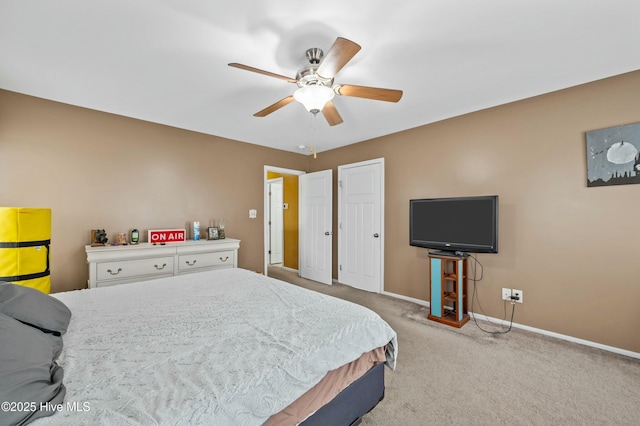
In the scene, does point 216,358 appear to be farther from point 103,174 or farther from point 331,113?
point 103,174

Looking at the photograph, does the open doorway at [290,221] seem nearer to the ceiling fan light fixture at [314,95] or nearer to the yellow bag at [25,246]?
the ceiling fan light fixture at [314,95]

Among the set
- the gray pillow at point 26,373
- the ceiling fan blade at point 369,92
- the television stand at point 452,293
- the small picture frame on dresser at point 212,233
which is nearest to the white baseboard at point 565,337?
the television stand at point 452,293

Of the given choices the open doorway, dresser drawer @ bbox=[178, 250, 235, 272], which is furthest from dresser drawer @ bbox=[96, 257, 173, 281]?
the open doorway

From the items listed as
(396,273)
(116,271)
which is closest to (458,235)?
(396,273)

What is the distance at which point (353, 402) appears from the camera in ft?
4.63

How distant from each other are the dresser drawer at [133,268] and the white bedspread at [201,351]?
3.09ft

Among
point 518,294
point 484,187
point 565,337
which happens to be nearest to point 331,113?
point 484,187

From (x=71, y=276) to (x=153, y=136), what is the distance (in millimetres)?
1846

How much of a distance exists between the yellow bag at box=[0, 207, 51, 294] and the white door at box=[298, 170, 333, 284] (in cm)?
347

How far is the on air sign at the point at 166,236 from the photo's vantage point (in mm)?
3262

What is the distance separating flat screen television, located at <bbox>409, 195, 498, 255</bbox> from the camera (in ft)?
9.29

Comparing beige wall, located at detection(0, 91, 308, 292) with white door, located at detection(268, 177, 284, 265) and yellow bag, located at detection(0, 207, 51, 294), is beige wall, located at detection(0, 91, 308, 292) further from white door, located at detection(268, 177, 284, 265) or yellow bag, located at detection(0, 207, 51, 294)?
white door, located at detection(268, 177, 284, 265)

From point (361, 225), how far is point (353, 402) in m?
3.04

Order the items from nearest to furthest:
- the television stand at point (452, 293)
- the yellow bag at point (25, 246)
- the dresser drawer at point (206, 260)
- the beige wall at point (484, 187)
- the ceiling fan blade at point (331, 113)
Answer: the yellow bag at point (25, 246), the ceiling fan blade at point (331, 113), the beige wall at point (484, 187), the television stand at point (452, 293), the dresser drawer at point (206, 260)
